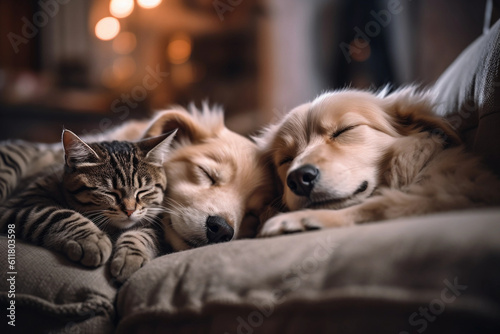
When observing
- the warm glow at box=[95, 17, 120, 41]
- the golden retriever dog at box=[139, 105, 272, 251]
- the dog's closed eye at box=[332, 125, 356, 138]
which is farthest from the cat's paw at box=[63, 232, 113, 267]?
the warm glow at box=[95, 17, 120, 41]

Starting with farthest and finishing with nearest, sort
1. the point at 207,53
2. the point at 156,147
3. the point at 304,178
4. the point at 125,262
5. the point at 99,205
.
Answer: the point at 207,53, the point at 156,147, the point at 99,205, the point at 304,178, the point at 125,262

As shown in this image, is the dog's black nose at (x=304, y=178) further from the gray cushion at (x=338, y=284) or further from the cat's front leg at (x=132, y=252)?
the cat's front leg at (x=132, y=252)

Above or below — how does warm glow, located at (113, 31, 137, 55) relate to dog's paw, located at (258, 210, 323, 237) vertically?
below

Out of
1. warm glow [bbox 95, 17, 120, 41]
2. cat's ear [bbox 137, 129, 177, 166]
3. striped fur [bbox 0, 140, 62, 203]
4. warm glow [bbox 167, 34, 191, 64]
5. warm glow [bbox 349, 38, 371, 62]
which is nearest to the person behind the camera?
cat's ear [bbox 137, 129, 177, 166]

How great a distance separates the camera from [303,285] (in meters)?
0.71

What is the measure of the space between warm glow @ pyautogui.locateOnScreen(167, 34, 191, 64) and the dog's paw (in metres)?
4.33

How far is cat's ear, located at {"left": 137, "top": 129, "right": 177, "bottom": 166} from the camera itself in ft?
4.40

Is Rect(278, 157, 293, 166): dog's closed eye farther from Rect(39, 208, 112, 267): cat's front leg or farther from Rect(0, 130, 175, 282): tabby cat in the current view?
Rect(39, 208, 112, 267): cat's front leg

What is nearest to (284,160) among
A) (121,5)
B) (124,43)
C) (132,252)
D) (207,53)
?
(132,252)

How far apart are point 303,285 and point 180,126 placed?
1.01m

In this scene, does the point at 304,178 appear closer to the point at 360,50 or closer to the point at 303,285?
Result: the point at 303,285

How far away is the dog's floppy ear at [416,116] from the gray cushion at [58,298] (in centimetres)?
104

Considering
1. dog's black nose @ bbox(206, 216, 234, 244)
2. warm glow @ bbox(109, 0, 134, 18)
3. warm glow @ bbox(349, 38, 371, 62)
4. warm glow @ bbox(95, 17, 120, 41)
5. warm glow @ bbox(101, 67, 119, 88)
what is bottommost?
warm glow @ bbox(101, 67, 119, 88)

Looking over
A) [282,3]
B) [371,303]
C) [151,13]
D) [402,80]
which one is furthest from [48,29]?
[371,303]
